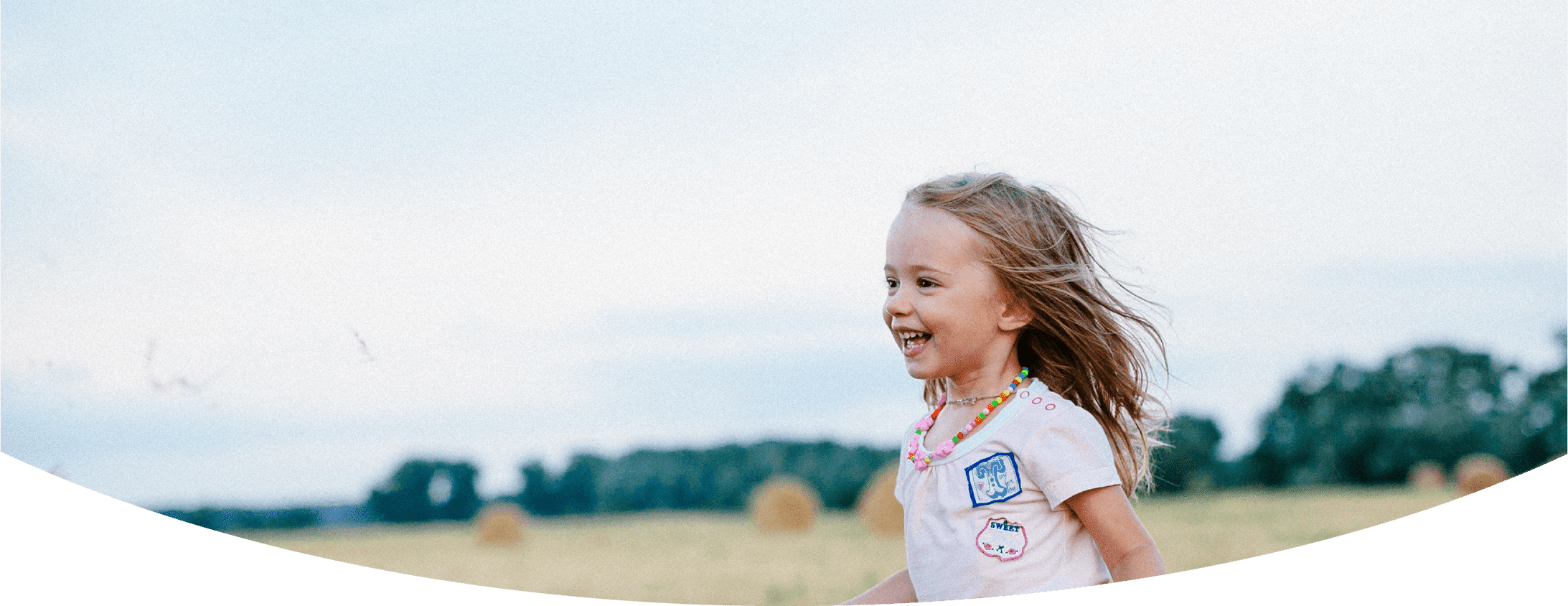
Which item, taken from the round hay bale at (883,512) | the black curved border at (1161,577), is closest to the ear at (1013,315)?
the black curved border at (1161,577)

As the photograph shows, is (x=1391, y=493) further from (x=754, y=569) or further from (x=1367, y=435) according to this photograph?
(x=754, y=569)

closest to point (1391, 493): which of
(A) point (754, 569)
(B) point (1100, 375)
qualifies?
(A) point (754, 569)

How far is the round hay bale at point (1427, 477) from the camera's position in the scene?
19766 millimetres

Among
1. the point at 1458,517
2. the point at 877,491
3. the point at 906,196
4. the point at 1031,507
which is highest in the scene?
the point at 877,491

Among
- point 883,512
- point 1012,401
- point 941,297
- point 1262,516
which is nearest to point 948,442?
point 1012,401

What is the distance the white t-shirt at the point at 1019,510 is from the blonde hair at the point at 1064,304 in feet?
0.55

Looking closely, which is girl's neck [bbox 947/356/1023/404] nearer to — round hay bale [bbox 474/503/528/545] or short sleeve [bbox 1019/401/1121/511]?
short sleeve [bbox 1019/401/1121/511]

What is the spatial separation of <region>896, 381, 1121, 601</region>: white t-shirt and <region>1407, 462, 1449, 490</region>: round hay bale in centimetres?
2110

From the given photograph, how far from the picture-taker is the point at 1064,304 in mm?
1788

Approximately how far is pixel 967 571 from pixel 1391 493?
20909mm

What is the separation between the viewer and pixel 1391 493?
19.5 metres

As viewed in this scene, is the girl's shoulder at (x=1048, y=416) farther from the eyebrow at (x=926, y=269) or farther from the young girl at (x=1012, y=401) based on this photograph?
the eyebrow at (x=926, y=269)

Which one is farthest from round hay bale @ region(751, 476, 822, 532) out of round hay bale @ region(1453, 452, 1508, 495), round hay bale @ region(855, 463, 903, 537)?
round hay bale @ region(1453, 452, 1508, 495)

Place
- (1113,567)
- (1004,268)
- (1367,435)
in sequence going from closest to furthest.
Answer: (1113,567) < (1004,268) < (1367,435)
